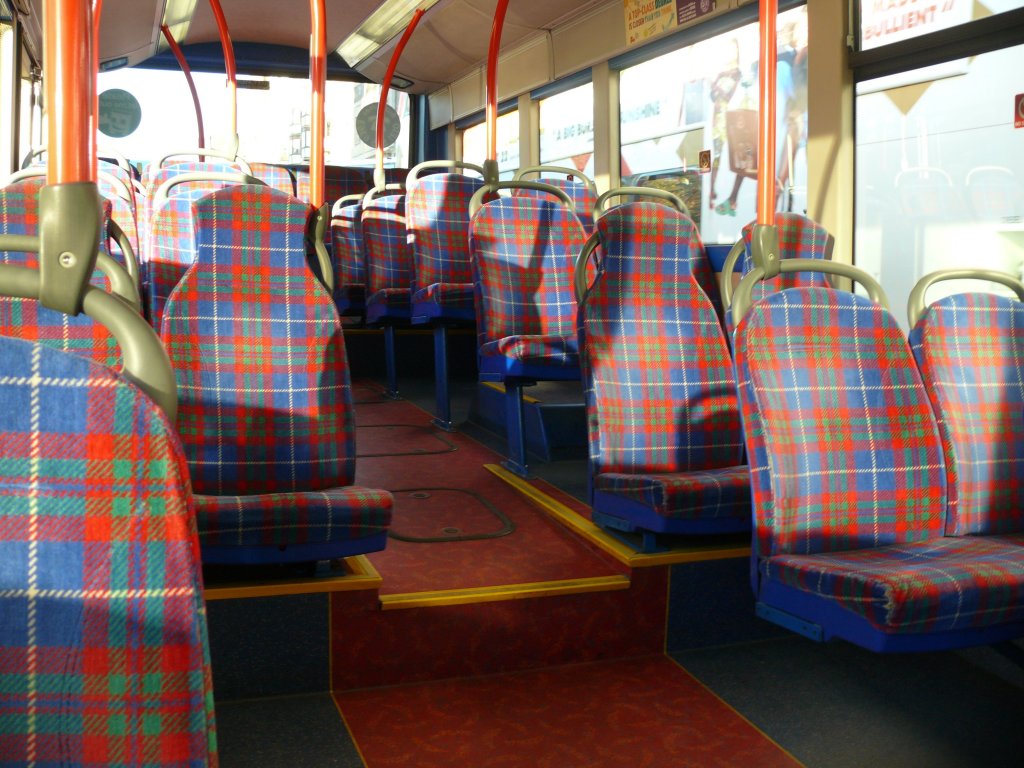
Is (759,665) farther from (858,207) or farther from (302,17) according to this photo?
(302,17)

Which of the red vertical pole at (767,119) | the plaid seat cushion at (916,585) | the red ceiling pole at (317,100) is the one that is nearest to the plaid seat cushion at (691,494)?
the plaid seat cushion at (916,585)

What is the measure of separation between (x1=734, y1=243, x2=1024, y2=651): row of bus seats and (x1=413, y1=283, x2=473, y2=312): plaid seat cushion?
7.43 ft

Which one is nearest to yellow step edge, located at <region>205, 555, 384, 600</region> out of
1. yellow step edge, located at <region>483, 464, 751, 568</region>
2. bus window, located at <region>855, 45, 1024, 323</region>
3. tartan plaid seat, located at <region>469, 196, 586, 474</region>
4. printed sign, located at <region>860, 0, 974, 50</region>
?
yellow step edge, located at <region>483, 464, 751, 568</region>

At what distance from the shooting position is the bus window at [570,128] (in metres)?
7.33

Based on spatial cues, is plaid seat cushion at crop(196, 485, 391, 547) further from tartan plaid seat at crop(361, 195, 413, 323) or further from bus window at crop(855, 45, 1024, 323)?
tartan plaid seat at crop(361, 195, 413, 323)

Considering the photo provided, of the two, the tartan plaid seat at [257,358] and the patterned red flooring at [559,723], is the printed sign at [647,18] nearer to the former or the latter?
the tartan plaid seat at [257,358]

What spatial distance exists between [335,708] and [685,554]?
3.01 feet

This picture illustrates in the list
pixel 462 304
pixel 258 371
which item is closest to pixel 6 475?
pixel 258 371

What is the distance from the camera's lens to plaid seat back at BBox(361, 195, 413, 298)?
203 inches

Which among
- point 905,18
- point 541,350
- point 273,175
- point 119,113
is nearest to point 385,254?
point 273,175

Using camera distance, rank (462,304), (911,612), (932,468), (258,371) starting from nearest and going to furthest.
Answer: (911,612) → (932,468) → (258,371) → (462,304)

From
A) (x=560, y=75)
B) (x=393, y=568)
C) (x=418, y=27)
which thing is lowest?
(x=393, y=568)

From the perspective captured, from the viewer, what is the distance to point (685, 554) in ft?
8.31

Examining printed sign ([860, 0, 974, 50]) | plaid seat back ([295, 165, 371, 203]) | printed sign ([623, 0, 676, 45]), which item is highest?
printed sign ([623, 0, 676, 45])
